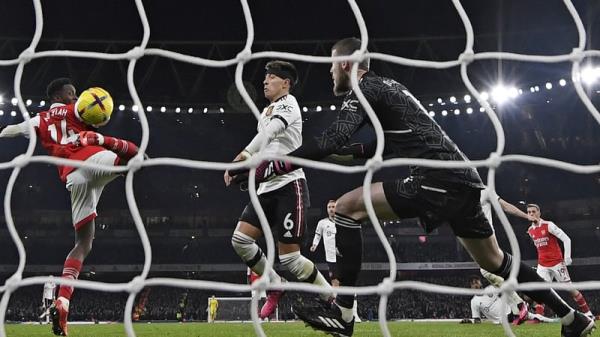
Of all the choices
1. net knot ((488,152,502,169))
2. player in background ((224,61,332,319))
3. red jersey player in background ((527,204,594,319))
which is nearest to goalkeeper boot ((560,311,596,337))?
net knot ((488,152,502,169))

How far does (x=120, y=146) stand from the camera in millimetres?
4070

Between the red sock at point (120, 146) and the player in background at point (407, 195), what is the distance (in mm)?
1375

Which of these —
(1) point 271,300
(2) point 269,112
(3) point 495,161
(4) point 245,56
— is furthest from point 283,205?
(3) point 495,161

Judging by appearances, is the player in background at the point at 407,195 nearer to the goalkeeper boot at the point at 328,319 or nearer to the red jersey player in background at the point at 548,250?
the goalkeeper boot at the point at 328,319

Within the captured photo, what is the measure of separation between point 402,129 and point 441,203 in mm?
487

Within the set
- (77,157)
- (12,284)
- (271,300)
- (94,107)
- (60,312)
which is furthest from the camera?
(271,300)

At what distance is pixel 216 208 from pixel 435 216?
27.5 m

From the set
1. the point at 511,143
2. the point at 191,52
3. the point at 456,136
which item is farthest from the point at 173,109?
the point at 511,143

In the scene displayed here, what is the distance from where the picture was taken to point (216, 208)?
3023 cm

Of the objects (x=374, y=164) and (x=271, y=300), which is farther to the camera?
(x=271, y=300)

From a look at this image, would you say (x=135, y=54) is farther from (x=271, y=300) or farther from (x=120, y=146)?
(x=271, y=300)

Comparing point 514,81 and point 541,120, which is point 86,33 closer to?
point 514,81

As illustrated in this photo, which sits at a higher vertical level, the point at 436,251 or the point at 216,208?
the point at 216,208

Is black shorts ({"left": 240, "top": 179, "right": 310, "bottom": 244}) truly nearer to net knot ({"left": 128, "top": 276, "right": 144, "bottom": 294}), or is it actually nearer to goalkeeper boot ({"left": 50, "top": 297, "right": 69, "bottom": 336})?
goalkeeper boot ({"left": 50, "top": 297, "right": 69, "bottom": 336})
